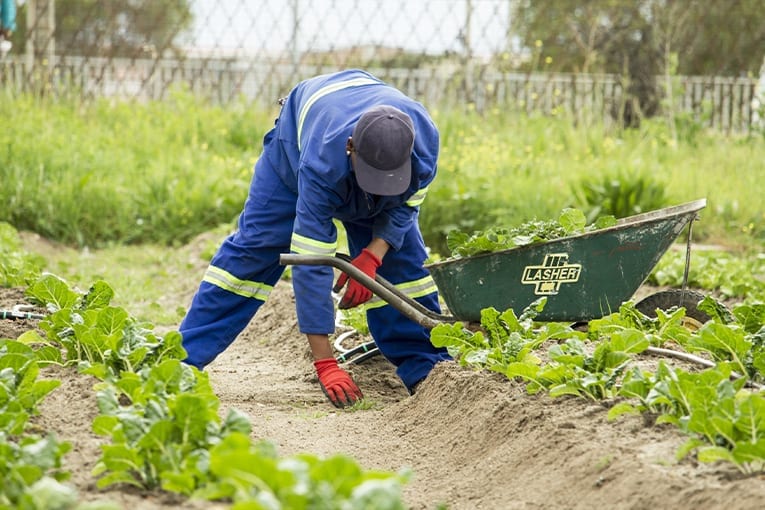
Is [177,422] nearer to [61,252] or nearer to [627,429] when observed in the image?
[627,429]

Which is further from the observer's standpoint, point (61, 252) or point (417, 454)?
point (61, 252)

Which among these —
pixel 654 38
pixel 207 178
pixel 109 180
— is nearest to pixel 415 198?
pixel 207 178

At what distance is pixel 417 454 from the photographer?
3.67m

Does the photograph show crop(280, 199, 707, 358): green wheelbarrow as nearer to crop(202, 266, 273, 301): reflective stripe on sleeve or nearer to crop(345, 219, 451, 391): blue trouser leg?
crop(345, 219, 451, 391): blue trouser leg

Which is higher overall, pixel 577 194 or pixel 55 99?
pixel 55 99

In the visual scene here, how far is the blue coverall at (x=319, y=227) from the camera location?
13.0 feet

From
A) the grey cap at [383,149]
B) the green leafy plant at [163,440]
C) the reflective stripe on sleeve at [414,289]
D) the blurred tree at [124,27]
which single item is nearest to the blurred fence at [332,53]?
the blurred tree at [124,27]

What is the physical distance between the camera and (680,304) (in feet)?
14.0

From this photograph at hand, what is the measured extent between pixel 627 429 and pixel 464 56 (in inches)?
330

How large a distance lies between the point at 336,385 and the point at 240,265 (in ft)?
2.27

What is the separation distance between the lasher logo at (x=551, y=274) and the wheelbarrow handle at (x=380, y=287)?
380 millimetres

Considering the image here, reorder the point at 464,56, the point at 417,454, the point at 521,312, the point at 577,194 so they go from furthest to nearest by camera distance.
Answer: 1. the point at 464,56
2. the point at 577,194
3. the point at 521,312
4. the point at 417,454

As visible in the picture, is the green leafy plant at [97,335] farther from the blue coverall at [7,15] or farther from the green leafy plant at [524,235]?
the blue coverall at [7,15]

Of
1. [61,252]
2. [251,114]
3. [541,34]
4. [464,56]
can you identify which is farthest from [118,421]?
[541,34]
